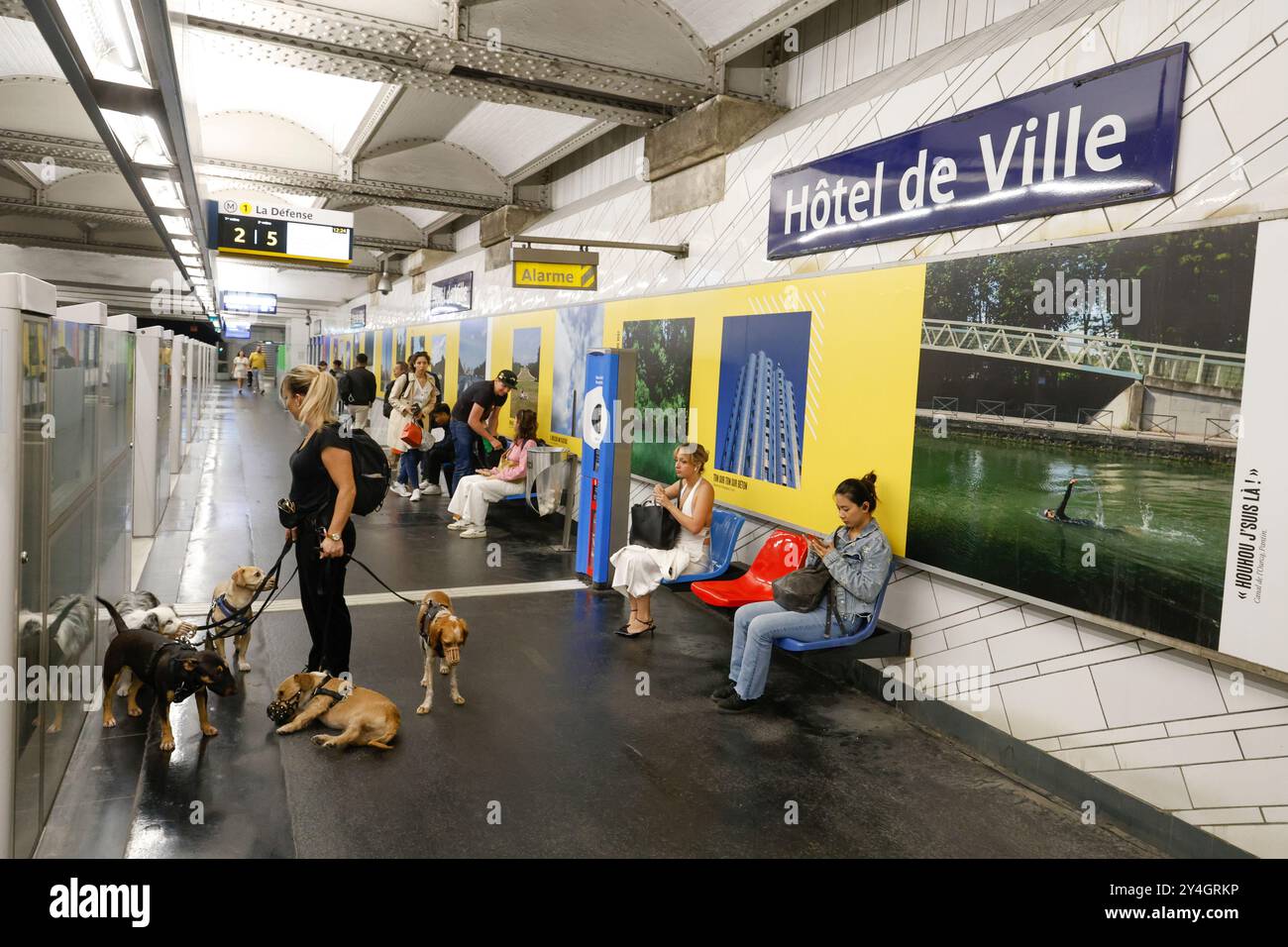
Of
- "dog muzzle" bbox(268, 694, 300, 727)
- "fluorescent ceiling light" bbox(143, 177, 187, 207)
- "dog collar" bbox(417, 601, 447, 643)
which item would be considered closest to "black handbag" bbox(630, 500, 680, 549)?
"dog collar" bbox(417, 601, 447, 643)

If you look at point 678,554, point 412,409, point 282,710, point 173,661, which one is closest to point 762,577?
point 678,554

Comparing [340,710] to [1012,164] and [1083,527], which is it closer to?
[1083,527]

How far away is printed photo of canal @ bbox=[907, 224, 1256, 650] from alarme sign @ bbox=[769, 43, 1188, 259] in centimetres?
29

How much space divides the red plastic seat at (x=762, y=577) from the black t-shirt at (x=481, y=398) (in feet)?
15.9

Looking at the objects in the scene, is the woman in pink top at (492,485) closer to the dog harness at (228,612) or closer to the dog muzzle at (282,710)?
the dog harness at (228,612)

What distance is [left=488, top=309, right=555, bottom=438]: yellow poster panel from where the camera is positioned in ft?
35.7

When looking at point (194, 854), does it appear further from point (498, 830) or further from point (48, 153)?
point (48, 153)

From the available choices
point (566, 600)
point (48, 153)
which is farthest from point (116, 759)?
point (48, 153)

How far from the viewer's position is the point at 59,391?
344 cm

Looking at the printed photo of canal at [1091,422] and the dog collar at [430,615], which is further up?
the printed photo of canal at [1091,422]

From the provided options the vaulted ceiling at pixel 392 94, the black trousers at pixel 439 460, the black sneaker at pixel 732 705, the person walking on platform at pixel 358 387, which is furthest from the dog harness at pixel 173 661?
the person walking on platform at pixel 358 387

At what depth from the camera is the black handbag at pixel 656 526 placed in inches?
247

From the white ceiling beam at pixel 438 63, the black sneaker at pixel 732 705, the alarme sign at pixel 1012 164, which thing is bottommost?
the black sneaker at pixel 732 705

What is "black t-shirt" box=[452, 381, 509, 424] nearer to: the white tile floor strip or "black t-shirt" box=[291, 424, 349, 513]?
the white tile floor strip
